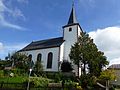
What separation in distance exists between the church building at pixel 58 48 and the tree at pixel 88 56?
521cm

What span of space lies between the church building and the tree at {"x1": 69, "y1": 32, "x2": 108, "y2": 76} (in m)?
5.21

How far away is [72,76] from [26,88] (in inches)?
710

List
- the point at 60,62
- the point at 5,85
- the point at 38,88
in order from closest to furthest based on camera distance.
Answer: the point at 38,88 → the point at 5,85 → the point at 60,62

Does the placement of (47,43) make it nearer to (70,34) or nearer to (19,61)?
(70,34)

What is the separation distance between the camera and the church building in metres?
46.3

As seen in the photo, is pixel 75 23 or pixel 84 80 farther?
pixel 75 23

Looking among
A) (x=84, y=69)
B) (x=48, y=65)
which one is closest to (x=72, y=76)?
(x=84, y=69)

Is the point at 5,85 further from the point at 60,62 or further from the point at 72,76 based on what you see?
the point at 60,62

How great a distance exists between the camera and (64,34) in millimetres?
48969

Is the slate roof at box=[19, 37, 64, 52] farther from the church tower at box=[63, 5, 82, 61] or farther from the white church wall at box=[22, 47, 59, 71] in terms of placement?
the church tower at box=[63, 5, 82, 61]

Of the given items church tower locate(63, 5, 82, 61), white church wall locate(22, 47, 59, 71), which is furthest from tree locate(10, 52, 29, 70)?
church tower locate(63, 5, 82, 61)

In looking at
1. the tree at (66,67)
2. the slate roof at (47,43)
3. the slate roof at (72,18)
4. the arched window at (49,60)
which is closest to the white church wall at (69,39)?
the slate roof at (47,43)

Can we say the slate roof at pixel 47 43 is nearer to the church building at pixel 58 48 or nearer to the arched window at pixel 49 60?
the church building at pixel 58 48

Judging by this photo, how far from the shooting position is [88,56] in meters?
39.3
